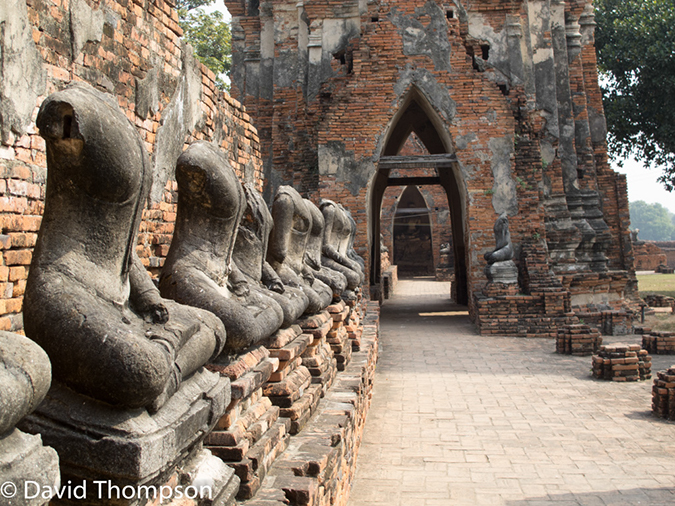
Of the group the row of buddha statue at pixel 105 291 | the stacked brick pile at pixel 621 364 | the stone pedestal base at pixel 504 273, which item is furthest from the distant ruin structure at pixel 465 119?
the row of buddha statue at pixel 105 291

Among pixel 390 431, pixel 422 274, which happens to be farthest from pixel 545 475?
pixel 422 274

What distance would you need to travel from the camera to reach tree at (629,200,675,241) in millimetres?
103688

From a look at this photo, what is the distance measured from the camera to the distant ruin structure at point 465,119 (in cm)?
1179

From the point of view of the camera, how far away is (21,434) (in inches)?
53.3

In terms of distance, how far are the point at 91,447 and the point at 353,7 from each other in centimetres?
1296

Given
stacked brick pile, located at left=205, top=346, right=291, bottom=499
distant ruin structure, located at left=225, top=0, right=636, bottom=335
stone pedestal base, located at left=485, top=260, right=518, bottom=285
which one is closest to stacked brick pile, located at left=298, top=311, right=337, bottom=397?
stacked brick pile, located at left=205, top=346, right=291, bottom=499

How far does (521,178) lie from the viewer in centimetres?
1181

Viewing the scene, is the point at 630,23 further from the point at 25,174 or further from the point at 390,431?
the point at 25,174

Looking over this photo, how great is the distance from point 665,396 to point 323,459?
157 inches

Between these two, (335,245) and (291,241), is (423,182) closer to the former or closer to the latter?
(335,245)

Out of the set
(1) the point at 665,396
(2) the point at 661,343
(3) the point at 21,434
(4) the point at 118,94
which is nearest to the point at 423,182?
(2) the point at 661,343

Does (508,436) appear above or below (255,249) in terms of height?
below

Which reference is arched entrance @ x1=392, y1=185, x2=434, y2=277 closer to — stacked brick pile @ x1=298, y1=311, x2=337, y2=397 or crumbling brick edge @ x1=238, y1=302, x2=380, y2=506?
crumbling brick edge @ x1=238, y1=302, x2=380, y2=506

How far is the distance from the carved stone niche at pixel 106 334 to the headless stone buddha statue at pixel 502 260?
9.61 m
